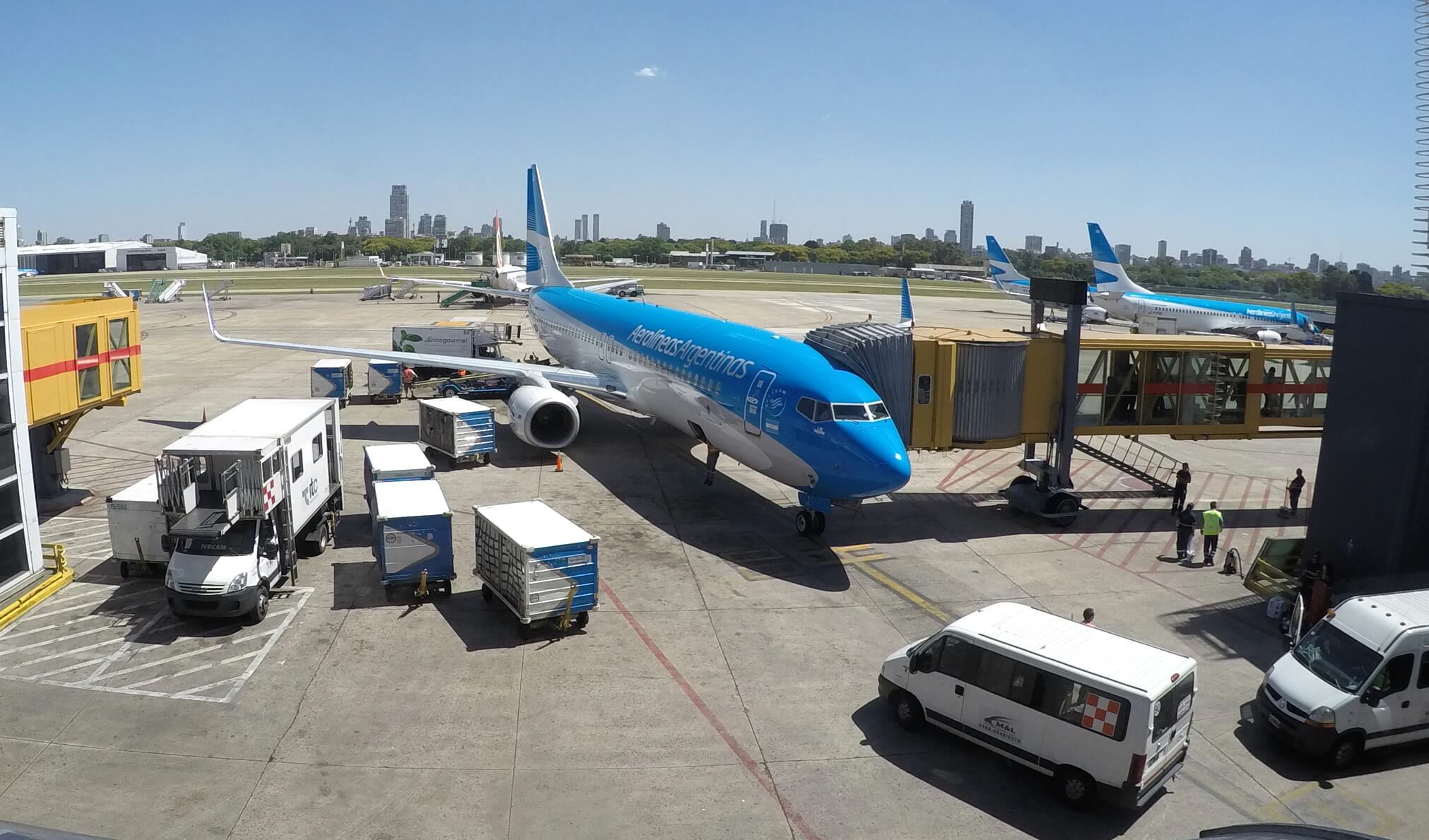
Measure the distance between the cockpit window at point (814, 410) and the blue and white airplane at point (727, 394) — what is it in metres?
0.02

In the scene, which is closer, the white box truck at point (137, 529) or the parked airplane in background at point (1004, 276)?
the white box truck at point (137, 529)

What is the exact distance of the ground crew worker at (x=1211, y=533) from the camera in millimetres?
22094

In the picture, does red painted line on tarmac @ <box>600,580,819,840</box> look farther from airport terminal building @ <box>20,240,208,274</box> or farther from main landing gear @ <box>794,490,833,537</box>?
airport terminal building @ <box>20,240,208,274</box>

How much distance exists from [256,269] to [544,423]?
179177mm

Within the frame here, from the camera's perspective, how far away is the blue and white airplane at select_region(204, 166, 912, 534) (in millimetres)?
21000

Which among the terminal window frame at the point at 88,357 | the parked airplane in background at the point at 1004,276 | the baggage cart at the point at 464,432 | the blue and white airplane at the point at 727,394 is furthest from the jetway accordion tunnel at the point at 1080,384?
the parked airplane in background at the point at 1004,276

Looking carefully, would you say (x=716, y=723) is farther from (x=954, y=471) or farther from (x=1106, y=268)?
(x=1106, y=268)

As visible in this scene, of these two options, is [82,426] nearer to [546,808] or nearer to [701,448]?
[701,448]

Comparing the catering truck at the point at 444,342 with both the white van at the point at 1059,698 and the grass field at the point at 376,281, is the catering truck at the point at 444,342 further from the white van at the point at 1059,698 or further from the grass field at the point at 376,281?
the grass field at the point at 376,281

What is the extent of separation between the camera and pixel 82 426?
34344mm

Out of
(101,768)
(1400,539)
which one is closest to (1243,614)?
(1400,539)

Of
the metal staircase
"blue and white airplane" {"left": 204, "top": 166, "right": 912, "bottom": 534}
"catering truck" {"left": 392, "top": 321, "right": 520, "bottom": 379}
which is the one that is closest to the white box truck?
"blue and white airplane" {"left": 204, "top": 166, "right": 912, "bottom": 534}

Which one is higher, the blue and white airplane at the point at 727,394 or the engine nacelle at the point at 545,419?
the blue and white airplane at the point at 727,394

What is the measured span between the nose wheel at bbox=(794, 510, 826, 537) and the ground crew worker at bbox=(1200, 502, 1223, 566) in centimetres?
881
